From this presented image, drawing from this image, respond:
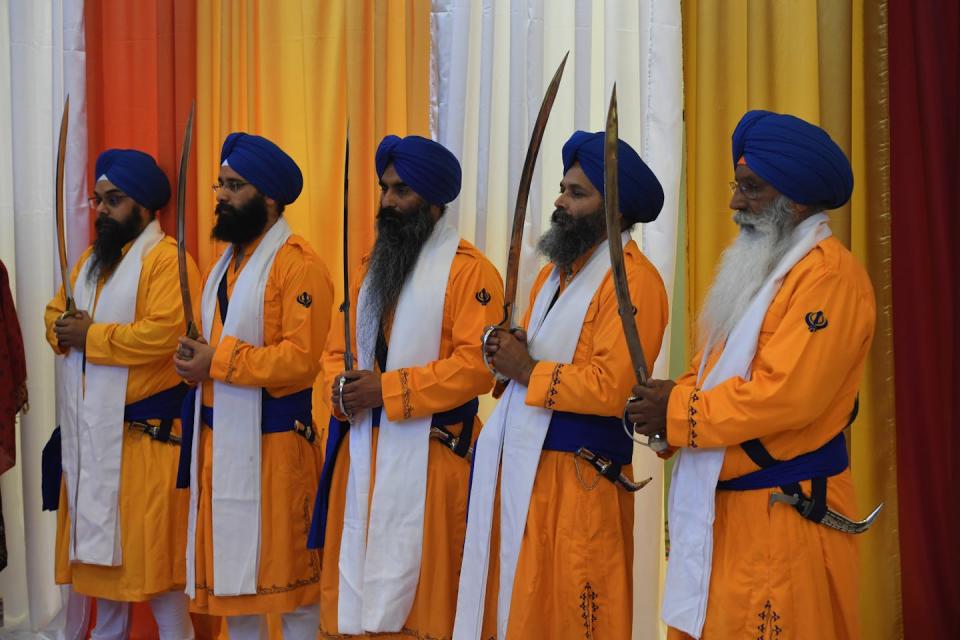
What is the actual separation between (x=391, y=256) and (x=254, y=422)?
29.7 inches

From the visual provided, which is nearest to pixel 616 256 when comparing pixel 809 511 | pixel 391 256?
pixel 809 511

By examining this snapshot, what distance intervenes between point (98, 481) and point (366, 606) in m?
1.35

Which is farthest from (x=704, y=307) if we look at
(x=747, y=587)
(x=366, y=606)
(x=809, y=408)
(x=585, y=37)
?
(x=585, y=37)

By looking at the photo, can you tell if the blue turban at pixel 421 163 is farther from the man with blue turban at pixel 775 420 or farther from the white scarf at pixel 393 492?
the man with blue turban at pixel 775 420

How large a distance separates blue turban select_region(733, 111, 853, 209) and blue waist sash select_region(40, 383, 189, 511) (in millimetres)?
2407

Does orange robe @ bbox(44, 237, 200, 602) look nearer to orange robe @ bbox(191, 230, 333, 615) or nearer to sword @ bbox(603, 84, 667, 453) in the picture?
orange robe @ bbox(191, 230, 333, 615)

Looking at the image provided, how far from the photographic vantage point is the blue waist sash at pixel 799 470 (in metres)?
2.52

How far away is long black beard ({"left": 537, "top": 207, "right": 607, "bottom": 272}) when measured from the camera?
312 cm

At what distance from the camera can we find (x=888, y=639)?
3.73 metres

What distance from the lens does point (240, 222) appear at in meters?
3.86

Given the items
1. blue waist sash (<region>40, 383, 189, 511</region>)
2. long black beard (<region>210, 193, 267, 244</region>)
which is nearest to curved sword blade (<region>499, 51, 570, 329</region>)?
long black beard (<region>210, 193, 267, 244</region>)

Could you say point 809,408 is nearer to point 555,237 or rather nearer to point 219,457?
point 555,237

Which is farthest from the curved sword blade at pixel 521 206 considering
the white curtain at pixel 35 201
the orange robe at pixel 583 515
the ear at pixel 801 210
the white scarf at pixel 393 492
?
the white curtain at pixel 35 201

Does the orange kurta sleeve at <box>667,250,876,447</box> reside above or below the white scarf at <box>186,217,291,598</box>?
above
